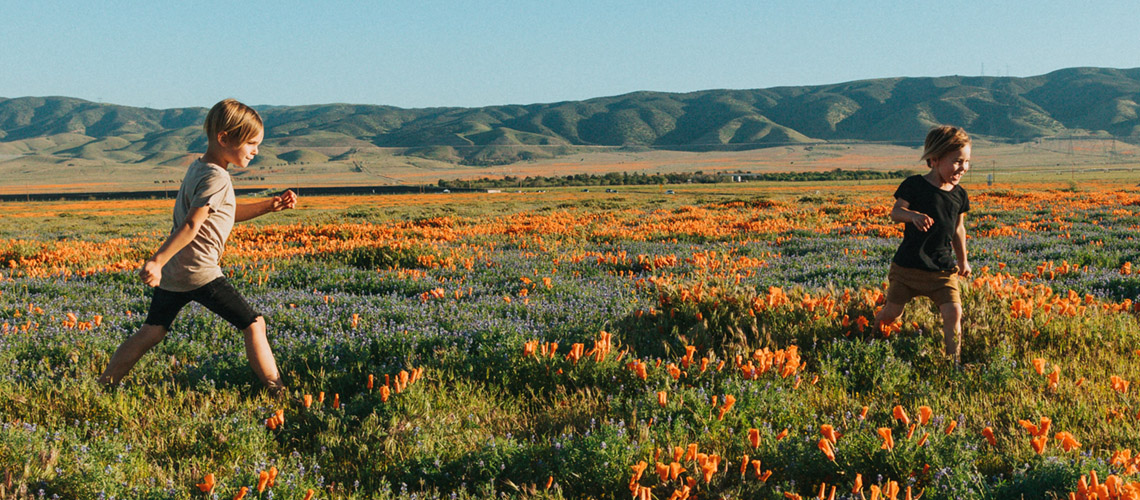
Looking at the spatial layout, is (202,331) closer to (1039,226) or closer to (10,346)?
(10,346)

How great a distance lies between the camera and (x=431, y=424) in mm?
3592

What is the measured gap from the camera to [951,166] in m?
4.96

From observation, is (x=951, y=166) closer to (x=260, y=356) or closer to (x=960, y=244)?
(x=960, y=244)

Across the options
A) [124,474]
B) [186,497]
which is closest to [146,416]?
[124,474]

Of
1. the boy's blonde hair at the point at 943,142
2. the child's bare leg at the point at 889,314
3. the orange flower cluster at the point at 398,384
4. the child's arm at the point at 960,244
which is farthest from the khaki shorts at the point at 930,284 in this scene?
the orange flower cluster at the point at 398,384

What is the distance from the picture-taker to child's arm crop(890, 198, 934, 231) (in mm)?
4574

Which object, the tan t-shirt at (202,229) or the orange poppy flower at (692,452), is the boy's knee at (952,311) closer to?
the orange poppy flower at (692,452)

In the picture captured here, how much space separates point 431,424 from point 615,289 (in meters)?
4.77

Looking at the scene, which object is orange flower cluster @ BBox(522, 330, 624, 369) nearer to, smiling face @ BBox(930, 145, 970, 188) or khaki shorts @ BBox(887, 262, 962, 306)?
khaki shorts @ BBox(887, 262, 962, 306)

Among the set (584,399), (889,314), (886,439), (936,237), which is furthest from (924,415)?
(936,237)

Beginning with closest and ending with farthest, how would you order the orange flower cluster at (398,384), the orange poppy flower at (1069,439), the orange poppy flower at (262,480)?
the orange poppy flower at (262,480), the orange poppy flower at (1069,439), the orange flower cluster at (398,384)

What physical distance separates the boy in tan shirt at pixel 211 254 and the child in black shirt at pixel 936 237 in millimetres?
4381

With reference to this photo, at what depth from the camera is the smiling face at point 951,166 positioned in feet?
16.0

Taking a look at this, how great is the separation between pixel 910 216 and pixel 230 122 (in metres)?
4.51
